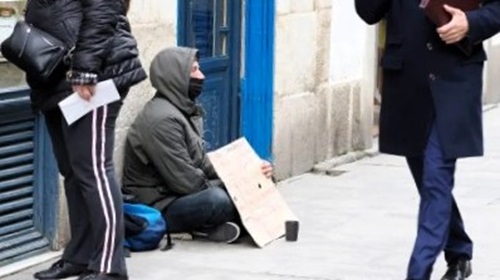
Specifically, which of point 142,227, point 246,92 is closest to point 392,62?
point 142,227

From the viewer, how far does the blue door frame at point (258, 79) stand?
9.23 metres

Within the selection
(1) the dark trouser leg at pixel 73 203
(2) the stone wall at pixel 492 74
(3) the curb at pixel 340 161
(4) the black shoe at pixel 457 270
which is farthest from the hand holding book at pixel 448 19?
(2) the stone wall at pixel 492 74

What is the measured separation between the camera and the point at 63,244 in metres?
6.98

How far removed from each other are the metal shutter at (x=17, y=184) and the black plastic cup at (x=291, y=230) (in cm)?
137

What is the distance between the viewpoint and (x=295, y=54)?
983 cm

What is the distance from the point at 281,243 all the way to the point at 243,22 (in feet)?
7.73

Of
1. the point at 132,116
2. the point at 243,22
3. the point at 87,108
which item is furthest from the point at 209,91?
the point at 87,108

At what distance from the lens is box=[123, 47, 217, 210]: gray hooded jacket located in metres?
7.04

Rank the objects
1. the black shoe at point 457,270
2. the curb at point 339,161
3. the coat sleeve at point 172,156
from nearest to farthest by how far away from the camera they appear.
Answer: the black shoe at point 457,270 < the coat sleeve at point 172,156 < the curb at point 339,161

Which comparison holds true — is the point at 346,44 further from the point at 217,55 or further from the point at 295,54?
the point at 217,55

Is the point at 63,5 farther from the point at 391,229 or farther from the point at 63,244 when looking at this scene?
the point at 391,229

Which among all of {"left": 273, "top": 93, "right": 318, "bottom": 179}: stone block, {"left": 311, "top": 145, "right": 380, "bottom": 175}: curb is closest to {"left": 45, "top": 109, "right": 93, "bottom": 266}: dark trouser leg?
{"left": 273, "top": 93, "right": 318, "bottom": 179}: stone block

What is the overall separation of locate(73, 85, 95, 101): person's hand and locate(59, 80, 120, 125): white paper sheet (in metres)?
0.03

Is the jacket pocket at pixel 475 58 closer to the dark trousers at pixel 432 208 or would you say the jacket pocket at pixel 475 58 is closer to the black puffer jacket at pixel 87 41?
the dark trousers at pixel 432 208
